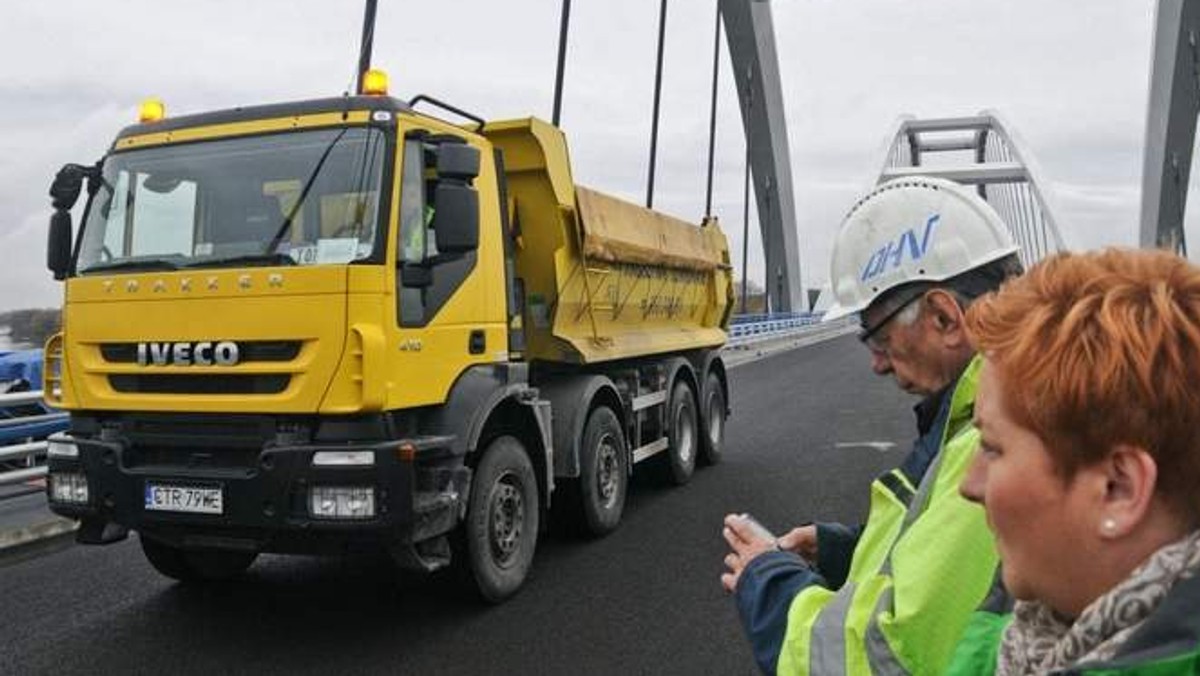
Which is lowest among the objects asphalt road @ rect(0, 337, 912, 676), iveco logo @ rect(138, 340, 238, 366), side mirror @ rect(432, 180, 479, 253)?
asphalt road @ rect(0, 337, 912, 676)

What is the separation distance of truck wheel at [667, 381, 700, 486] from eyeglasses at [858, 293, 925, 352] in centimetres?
660

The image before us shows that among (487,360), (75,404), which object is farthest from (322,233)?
(75,404)

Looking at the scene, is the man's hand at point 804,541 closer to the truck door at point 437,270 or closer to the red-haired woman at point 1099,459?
the red-haired woman at point 1099,459

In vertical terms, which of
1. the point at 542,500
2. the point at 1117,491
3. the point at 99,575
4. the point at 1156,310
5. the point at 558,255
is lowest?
the point at 99,575

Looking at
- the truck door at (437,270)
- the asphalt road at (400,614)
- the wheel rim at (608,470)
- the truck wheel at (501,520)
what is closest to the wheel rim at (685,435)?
the asphalt road at (400,614)

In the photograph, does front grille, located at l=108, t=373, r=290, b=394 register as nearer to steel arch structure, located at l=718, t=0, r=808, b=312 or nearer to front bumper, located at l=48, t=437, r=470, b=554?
front bumper, located at l=48, t=437, r=470, b=554

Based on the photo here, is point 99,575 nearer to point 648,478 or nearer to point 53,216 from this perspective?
point 53,216

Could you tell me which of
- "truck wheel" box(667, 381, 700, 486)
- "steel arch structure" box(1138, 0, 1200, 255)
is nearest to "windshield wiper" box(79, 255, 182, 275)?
"truck wheel" box(667, 381, 700, 486)

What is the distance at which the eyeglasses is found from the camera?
222 centimetres

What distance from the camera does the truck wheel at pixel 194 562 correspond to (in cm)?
583

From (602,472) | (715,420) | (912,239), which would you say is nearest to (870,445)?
(715,420)

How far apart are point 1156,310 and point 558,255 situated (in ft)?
17.9

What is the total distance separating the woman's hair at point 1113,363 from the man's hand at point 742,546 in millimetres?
989

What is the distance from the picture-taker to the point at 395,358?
4.73 metres
